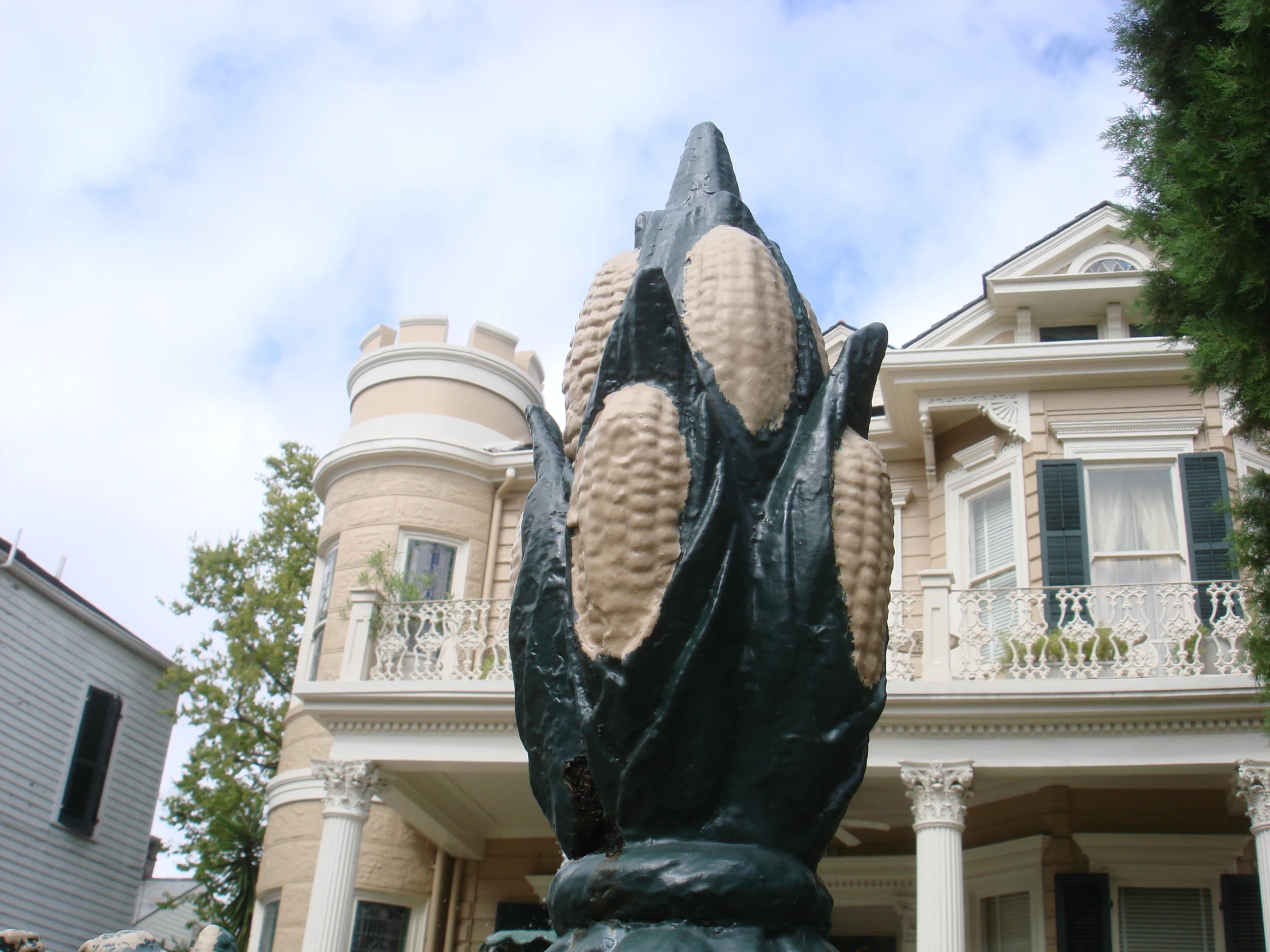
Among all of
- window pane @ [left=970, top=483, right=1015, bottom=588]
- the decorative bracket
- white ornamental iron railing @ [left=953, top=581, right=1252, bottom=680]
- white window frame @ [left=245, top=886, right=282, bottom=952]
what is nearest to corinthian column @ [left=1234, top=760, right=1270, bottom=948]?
white ornamental iron railing @ [left=953, top=581, right=1252, bottom=680]

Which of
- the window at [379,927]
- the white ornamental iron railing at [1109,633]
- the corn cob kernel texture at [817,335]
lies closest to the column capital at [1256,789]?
the white ornamental iron railing at [1109,633]

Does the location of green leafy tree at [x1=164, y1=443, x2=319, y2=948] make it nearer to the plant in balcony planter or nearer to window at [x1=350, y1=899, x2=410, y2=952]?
window at [x1=350, y1=899, x2=410, y2=952]

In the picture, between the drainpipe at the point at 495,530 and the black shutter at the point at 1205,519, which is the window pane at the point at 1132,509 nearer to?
the black shutter at the point at 1205,519

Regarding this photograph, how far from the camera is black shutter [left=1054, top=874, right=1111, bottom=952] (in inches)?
438

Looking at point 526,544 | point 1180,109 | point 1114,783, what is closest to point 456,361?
point 1114,783

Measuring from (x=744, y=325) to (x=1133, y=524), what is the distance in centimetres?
1115

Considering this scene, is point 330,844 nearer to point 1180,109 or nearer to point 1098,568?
point 1098,568

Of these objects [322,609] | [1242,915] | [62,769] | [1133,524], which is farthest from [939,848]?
[62,769]

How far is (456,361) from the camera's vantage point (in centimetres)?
1627

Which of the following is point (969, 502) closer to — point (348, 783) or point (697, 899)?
point (348, 783)

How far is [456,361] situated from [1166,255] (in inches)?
440

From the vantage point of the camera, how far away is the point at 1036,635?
1073cm

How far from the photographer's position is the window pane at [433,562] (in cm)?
1496

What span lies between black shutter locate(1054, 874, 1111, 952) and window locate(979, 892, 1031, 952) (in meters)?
0.49
